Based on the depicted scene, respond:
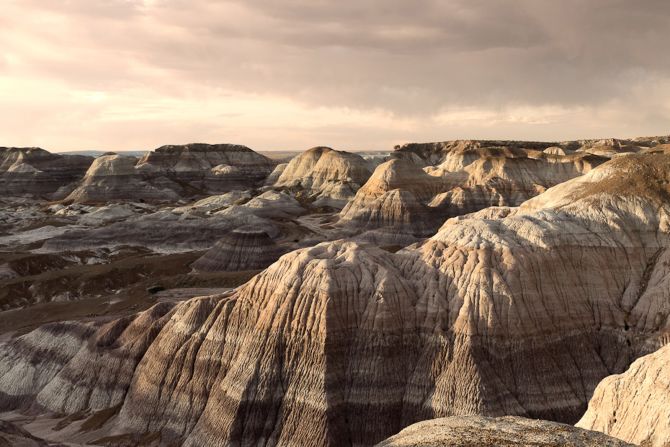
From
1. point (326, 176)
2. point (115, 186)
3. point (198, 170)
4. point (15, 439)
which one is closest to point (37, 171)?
point (115, 186)

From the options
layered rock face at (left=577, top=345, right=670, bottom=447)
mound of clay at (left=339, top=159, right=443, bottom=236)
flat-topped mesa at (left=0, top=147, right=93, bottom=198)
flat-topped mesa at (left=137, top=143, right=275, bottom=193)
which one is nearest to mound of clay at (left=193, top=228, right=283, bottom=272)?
mound of clay at (left=339, top=159, right=443, bottom=236)

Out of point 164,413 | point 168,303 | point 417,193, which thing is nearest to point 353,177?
point 417,193

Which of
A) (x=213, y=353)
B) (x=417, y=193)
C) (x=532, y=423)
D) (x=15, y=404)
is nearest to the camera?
(x=532, y=423)

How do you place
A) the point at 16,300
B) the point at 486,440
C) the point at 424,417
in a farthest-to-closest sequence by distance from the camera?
1. the point at 16,300
2. the point at 424,417
3. the point at 486,440

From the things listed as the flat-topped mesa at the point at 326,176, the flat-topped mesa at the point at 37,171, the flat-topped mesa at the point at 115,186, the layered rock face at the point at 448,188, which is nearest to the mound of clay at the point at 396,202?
the layered rock face at the point at 448,188

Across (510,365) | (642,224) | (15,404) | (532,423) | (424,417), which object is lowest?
(15,404)

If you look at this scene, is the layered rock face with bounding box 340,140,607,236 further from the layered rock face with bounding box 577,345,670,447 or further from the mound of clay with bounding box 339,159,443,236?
the layered rock face with bounding box 577,345,670,447

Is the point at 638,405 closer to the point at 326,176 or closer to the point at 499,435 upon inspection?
the point at 499,435

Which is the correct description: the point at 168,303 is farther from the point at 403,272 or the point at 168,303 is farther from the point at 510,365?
the point at 510,365
